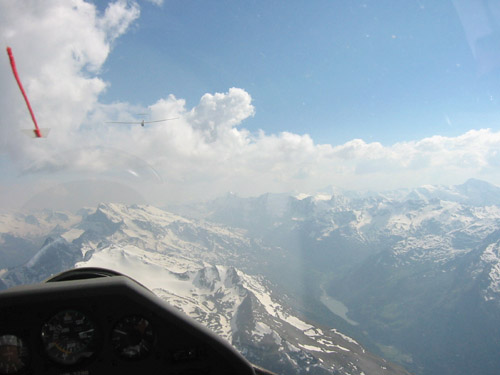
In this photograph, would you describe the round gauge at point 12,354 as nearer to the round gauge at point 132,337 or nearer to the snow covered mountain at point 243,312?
the round gauge at point 132,337

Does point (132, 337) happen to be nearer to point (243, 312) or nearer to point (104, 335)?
point (104, 335)

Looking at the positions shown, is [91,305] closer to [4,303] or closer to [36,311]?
[36,311]

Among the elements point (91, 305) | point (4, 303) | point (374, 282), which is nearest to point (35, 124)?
point (4, 303)

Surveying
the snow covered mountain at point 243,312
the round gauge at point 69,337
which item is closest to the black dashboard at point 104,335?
the round gauge at point 69,337

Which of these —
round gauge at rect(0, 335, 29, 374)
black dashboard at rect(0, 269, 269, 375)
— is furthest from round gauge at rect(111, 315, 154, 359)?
round gauge at rect(0, 335, 29, 374)

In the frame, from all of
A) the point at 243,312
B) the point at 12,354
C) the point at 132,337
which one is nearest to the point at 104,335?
the point at 132,337

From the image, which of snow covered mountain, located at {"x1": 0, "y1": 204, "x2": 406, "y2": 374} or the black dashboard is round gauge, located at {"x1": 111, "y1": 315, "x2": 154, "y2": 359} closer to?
the black dashboard
